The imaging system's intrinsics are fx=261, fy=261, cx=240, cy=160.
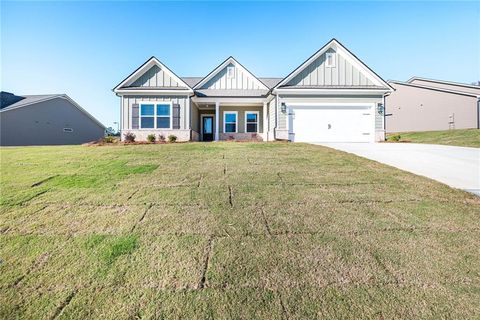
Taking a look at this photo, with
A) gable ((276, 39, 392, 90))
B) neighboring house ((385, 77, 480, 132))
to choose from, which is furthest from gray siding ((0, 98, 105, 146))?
neighboring house ((385, 77, 480, 132))

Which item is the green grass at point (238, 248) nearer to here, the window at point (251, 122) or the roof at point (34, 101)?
the window at point (251, 122)

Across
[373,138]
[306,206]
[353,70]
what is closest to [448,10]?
[353,70]

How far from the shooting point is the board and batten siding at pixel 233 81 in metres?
19.1

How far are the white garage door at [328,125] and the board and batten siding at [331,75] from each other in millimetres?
1642

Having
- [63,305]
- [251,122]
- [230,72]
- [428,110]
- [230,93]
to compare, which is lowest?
[63,305]

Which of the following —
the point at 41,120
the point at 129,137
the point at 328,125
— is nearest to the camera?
the point at 328,125

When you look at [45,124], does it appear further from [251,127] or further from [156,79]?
[251,127]

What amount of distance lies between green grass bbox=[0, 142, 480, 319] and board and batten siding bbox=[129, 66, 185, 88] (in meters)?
12.1

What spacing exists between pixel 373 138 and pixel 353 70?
14.5 feet

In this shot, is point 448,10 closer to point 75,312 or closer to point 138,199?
point 138,199

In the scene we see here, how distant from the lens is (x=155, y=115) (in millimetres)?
16719

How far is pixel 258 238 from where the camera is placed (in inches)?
139

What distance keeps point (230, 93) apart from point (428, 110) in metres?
20.2

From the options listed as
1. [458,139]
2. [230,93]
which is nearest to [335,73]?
[230,93]
